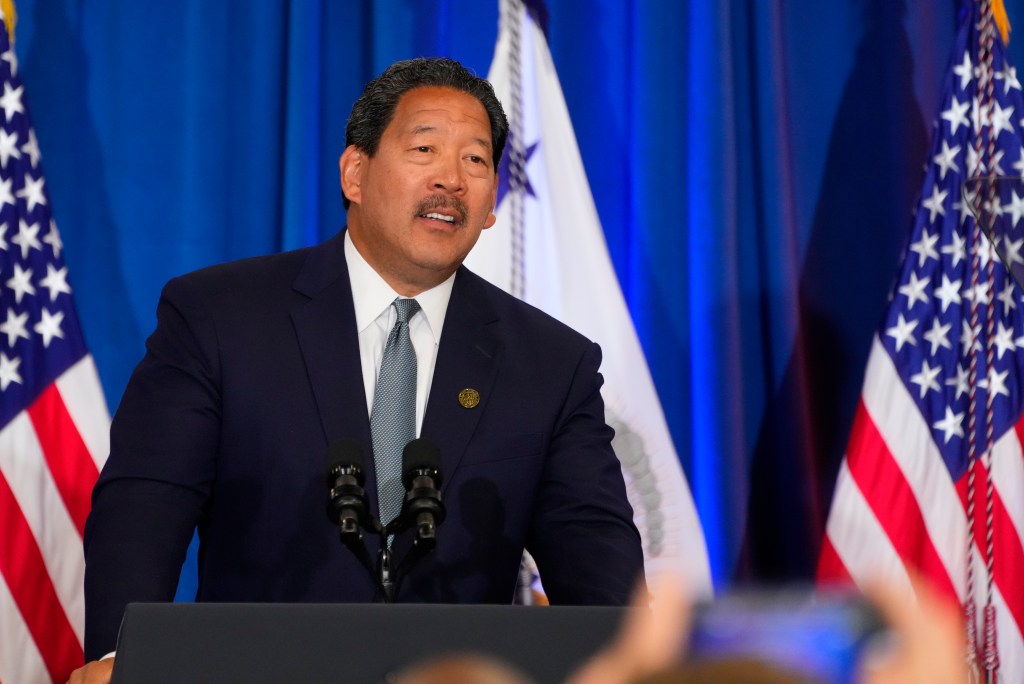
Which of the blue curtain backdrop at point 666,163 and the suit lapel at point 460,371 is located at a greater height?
the blue curtain backdrop at point 666,163

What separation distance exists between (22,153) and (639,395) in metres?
1.86

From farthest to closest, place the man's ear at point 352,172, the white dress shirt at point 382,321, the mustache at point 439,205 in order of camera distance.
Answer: the man's ear at point 352,172 < the mustache at point 439,205 < the white dress shirt at point 382,321

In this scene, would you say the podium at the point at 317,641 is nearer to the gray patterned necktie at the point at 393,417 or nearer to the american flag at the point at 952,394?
the gray patterned necktie at the point at 393,417

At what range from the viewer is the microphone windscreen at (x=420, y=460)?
152 cm

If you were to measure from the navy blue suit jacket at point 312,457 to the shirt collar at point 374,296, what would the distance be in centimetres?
5

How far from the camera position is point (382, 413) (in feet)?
7.20

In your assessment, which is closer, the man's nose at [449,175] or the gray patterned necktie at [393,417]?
the gray patterned necktie at [393,417]

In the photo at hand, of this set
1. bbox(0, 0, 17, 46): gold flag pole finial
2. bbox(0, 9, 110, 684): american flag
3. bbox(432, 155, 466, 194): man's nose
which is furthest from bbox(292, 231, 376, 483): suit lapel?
bbox(0, 0, 17, 46): gold flag pole finial

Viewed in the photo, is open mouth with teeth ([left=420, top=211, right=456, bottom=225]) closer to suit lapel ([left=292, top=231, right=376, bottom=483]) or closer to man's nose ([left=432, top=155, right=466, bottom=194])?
man's nose ([left=432, top=155, right=466, bottom=194])

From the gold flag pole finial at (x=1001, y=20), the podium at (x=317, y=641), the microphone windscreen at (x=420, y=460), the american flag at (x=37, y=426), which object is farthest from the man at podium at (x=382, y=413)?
the gold flag pole finial at (x=1001, y=20)

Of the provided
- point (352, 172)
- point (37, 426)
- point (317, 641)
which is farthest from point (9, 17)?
point (317, 641)

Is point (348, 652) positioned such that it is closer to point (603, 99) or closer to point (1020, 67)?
point (603, 99)

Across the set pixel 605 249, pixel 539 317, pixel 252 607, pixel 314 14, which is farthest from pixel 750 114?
pixel 252 607

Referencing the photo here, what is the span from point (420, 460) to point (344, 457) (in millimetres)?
97
